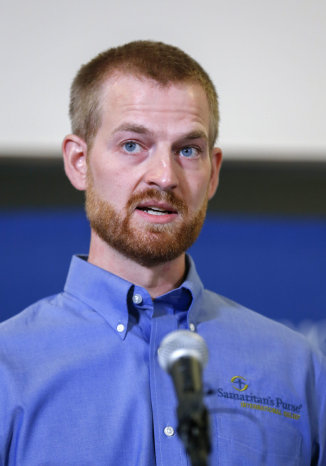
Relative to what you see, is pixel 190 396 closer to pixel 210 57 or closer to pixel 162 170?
pixel 162 170

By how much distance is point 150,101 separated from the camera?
4.47 feet

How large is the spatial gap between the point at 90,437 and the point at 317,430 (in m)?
0.45

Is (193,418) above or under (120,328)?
under

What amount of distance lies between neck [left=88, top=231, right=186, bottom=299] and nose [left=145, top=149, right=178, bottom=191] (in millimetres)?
171

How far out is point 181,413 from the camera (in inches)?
28.7

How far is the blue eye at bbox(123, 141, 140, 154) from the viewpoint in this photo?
1.36 metres

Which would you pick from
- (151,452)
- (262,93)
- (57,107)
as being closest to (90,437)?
(151,452)

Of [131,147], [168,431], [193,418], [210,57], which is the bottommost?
[193,418]

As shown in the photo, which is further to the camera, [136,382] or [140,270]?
[140,270]

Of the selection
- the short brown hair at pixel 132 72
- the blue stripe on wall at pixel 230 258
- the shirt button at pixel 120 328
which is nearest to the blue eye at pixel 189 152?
the short brown hair at pixel 132 72

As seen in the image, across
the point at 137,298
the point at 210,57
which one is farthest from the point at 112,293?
the point at 210,57

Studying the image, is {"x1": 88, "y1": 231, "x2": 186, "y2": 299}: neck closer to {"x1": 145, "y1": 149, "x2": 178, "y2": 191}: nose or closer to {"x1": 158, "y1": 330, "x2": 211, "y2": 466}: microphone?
{"x1": 145, "y1": 149, "x2": 178, "y2": 191}: nose

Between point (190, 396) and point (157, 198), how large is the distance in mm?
630

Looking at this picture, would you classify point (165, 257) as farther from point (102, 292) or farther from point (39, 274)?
point (39, 274)
